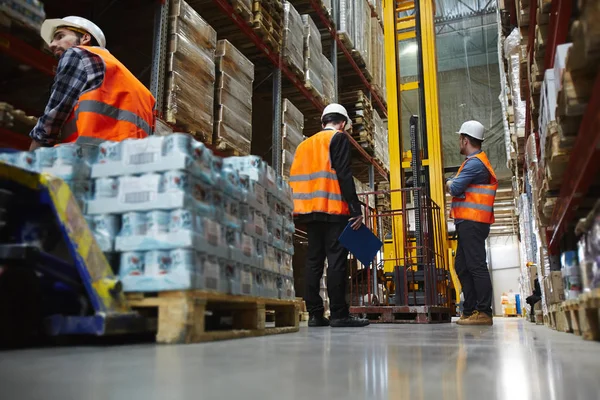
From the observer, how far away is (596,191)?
289cm

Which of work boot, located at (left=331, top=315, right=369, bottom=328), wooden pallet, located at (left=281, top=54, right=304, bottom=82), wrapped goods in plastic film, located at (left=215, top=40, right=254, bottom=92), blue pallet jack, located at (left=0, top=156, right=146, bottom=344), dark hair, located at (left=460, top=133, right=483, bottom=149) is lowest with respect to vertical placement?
work boot, located at (left=331, top=315, right=369, bottom=328)

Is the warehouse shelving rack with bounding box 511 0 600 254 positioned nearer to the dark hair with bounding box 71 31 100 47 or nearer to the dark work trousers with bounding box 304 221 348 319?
the dark work trousers with bounding box 304 221 348 319

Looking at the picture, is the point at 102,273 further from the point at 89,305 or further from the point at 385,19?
the point at 385,19

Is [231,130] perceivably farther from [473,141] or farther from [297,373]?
[297,373]

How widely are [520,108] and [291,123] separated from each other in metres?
2.79

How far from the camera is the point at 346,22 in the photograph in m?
9.58

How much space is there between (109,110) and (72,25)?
2.22 ft

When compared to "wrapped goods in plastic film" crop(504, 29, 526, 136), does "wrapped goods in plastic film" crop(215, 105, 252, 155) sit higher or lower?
lower

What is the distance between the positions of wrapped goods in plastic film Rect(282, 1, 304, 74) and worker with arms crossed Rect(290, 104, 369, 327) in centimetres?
280

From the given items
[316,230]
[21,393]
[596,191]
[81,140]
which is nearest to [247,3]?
[316,230]

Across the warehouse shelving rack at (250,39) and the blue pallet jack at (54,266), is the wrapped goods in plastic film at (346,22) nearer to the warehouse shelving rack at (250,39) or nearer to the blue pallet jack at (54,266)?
the warehouse shelving rack at (250,39)

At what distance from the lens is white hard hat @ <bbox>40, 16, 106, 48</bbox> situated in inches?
131

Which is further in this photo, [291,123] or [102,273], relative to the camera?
[291,123]

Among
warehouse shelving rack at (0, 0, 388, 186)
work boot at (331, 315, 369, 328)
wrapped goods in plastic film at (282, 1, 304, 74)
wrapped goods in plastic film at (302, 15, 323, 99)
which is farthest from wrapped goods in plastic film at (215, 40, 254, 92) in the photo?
work boot at (331, 315, 369, 328)
